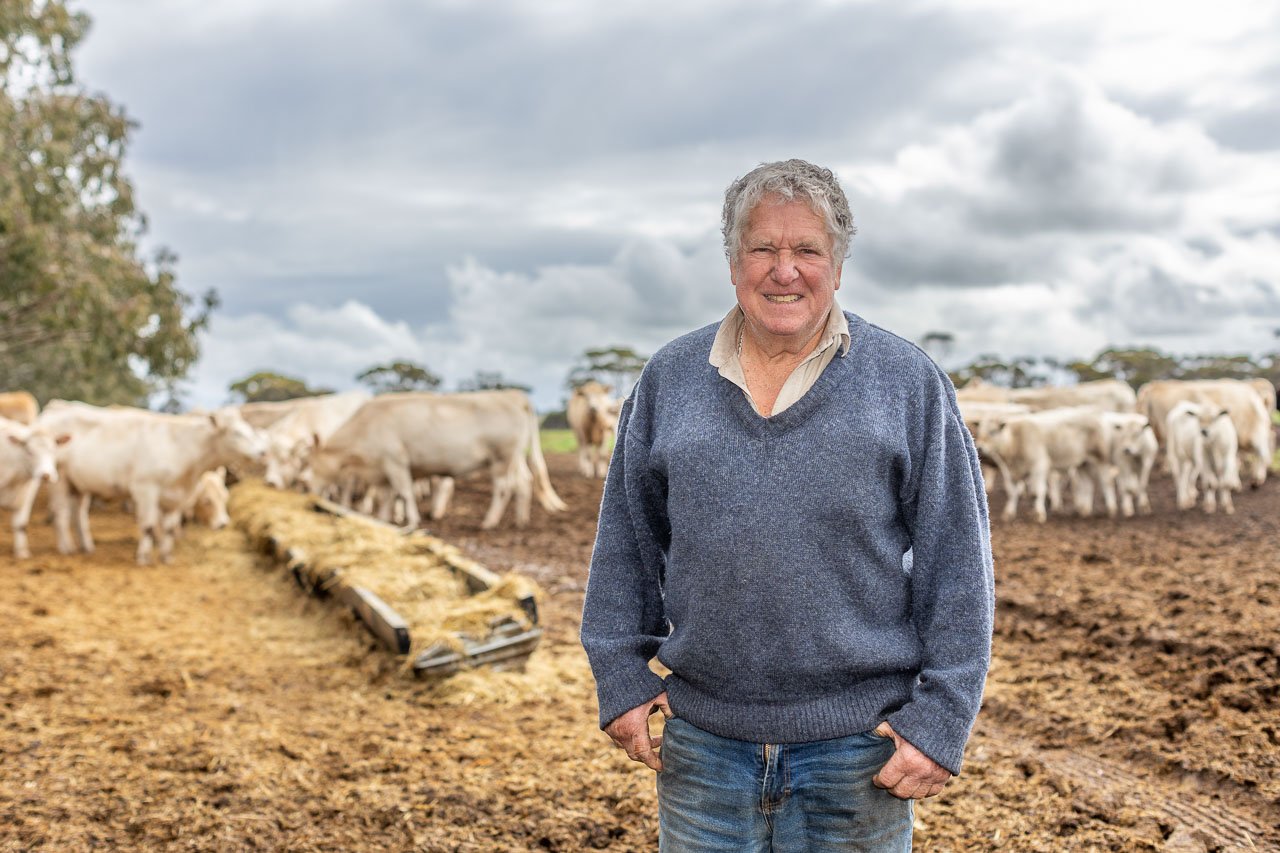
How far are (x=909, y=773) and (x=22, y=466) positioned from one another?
475 inches

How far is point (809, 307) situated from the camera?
235 cm

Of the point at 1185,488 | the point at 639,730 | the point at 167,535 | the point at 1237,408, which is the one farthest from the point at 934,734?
the point at 1237,408

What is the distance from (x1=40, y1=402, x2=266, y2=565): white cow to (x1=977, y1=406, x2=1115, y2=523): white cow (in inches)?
427

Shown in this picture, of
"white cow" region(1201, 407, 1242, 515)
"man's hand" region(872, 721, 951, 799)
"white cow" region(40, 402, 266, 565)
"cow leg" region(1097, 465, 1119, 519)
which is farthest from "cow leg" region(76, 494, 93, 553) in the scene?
"white cow" region(1201, 407, 1242, 515)

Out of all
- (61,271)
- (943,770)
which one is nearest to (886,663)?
(943,770)

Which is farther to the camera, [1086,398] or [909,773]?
[1086,398]

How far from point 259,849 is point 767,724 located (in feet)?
9.65

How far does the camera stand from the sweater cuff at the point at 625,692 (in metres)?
2.44

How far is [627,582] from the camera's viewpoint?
256 centimetres

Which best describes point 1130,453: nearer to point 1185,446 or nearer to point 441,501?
point 1185,446

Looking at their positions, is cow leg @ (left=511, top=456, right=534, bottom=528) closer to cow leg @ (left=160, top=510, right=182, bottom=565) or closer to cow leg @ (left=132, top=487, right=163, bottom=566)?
cow leg @ (left=160, top=510, right=182, bottom=565)

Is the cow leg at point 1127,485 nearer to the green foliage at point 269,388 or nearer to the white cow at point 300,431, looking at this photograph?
the white cow at point 300,431

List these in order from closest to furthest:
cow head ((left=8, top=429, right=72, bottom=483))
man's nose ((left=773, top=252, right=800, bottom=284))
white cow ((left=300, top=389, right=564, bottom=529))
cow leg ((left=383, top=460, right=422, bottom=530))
→ 1. man's nose ((left=773, top=252, right=800, bottom=284))
2. cow head ((left=8, top=429, right=72, bottom=483))
3. cow leg ((left=383, top=460, right=422, bottom=530))
4. white cow ((left=300, top=389, right=564, bottom=529))

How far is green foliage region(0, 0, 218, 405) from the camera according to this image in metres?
17.6
